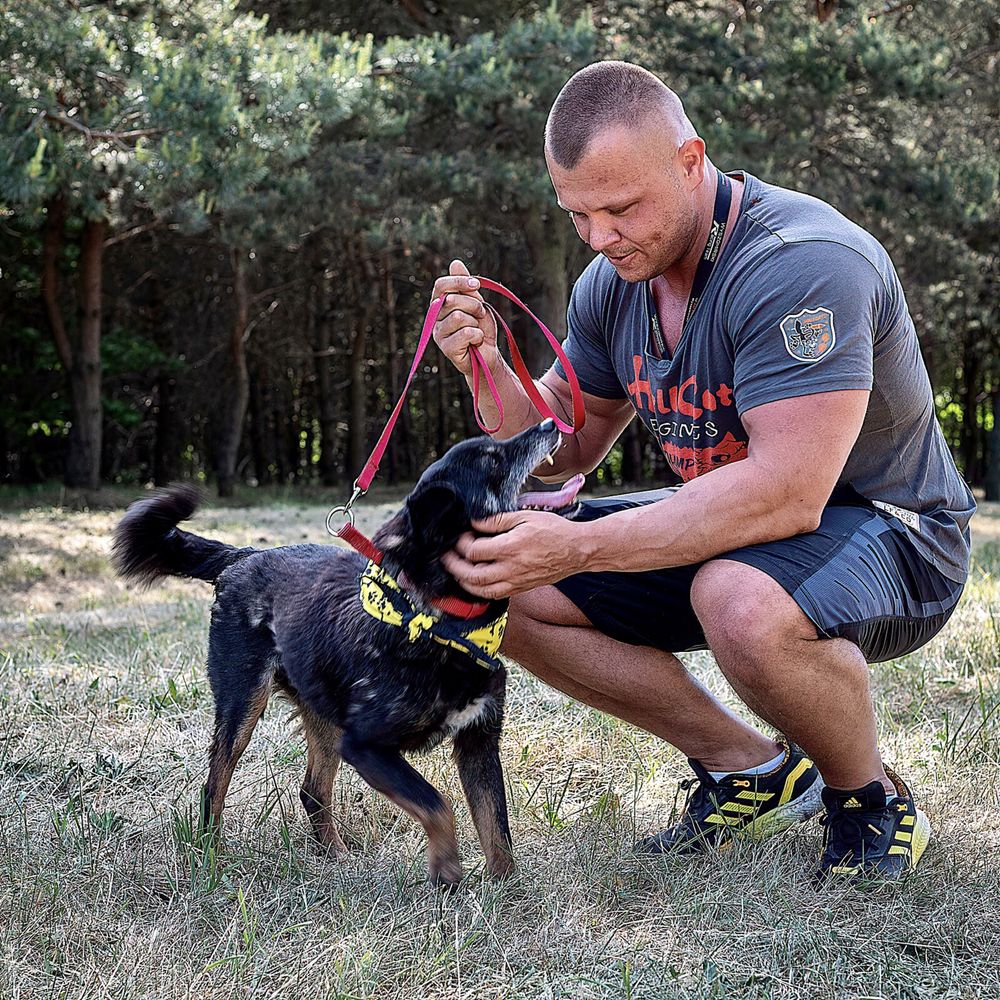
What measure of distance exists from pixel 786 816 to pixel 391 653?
1159 mm

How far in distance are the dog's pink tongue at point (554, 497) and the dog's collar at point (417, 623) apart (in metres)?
0.32

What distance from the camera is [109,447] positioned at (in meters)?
22.9

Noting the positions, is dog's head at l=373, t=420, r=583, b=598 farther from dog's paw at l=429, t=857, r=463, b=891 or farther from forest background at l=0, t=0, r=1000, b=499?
forest background at l=0, t=0, r=1000, b=499

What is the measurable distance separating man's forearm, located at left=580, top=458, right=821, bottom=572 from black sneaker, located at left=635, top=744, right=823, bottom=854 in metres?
0.75

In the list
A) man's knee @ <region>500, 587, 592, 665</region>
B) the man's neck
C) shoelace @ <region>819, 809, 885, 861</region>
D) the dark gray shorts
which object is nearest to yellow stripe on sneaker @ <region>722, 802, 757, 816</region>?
shoelace @ <region>819, 809, 885, 861</region>

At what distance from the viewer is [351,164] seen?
40.0 feet

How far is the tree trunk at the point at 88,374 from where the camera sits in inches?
584

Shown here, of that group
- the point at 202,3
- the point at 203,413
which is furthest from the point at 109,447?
the point at 202,3

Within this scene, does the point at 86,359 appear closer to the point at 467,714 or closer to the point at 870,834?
the point at 467,714

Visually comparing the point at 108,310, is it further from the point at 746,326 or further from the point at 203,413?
the point at 746,326

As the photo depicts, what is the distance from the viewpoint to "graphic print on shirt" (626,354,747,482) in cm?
282

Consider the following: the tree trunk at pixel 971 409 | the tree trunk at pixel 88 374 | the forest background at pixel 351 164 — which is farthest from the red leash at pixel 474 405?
the tree trunk at pixel 971 409

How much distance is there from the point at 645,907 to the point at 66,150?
28.9ft

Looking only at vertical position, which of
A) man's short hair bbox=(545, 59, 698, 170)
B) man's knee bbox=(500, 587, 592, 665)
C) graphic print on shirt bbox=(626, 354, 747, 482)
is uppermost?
man's short hair bbox=(545, 59, 698, 170)
